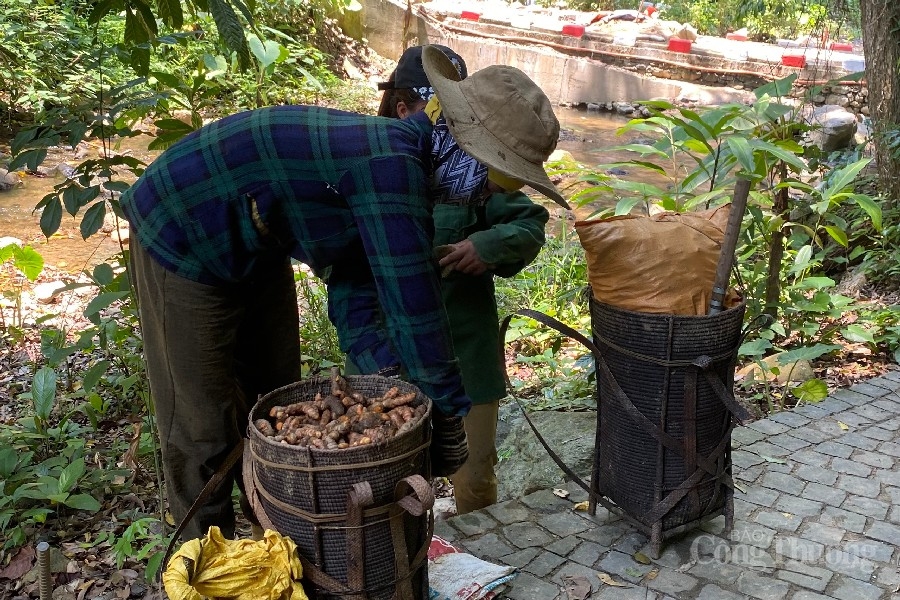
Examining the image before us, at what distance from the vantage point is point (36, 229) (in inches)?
295

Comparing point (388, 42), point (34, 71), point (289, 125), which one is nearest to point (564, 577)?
point (289, 125)

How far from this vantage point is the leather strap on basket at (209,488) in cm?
233

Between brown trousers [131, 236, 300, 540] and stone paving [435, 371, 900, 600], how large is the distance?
0.98 meters

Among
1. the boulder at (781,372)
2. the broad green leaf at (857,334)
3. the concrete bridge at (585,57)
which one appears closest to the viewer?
the boulder at (781,372)

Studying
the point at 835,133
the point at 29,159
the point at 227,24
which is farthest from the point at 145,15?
the point at 835,133

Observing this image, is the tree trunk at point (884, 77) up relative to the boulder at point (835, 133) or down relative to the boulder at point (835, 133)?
up

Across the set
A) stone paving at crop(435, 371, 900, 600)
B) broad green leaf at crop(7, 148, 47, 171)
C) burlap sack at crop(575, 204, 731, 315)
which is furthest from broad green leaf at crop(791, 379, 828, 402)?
broad green leaf at crop(7, 148, 47, 171)

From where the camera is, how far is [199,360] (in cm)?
239

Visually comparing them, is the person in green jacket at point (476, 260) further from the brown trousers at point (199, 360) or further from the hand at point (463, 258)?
the brown trousers at point (199, 360)

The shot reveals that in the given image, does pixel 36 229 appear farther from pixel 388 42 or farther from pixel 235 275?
pixel 388 42

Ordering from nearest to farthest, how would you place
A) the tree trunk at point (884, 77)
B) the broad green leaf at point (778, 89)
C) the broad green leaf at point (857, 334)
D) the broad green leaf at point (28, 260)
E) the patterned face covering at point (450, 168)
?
the patterned face covering at point (450, 168), the broad green leaf at point (778, 89), the broad green leaf at point (28, 260), the broad green leaf at point (857, 334), the tree trunk at point (884, 77)

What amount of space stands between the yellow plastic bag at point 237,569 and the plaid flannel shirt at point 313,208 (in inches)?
21.8

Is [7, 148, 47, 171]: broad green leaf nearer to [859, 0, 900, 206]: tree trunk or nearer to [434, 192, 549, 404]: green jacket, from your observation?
[434, 192, 549, 404]: green jacket

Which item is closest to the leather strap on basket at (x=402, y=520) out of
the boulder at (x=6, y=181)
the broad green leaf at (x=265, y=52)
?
the broad green leaf at (x=265, y=52)
